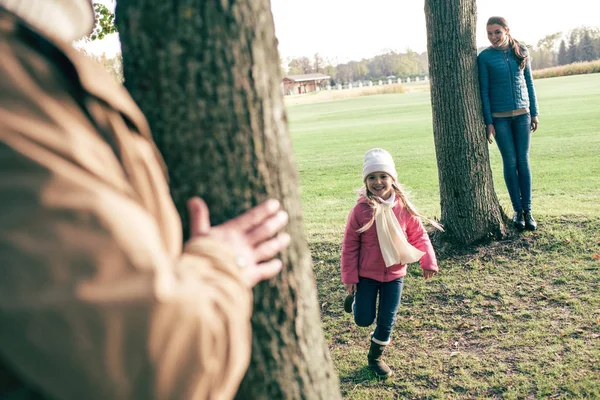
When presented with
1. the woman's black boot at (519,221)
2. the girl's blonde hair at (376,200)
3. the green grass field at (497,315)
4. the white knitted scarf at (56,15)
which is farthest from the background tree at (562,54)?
the white knitted scarf at (56,15)

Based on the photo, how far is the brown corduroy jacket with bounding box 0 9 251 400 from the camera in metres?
1.05

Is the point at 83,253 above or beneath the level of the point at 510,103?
above

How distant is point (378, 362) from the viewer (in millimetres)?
4383

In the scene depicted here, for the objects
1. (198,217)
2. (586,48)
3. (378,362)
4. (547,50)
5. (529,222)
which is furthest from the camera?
(547,50)

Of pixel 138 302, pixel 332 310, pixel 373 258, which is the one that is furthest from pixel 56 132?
pixel 332 310

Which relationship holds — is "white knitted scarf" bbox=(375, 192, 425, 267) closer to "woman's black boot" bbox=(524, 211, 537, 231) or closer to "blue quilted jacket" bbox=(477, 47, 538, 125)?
"blue quilted jacket" bbox=(477, 47, 538, 125)

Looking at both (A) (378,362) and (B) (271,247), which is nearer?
(B) (271,247)

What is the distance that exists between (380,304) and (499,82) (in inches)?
124

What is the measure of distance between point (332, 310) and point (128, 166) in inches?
179

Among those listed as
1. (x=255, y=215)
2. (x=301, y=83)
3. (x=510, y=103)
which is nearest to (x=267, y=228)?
(x=255, y=215)

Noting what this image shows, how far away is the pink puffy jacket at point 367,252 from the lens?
14.8 feet

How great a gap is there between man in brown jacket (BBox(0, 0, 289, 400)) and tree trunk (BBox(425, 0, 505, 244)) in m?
5.39

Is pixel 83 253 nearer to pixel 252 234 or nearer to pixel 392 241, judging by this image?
pixel 252 234

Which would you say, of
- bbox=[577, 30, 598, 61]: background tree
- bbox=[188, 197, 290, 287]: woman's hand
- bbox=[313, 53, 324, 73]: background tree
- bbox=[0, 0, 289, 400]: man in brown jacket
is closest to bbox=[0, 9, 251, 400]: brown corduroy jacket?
bbox=[0, 0, 289, 400]: man in brown jacket
